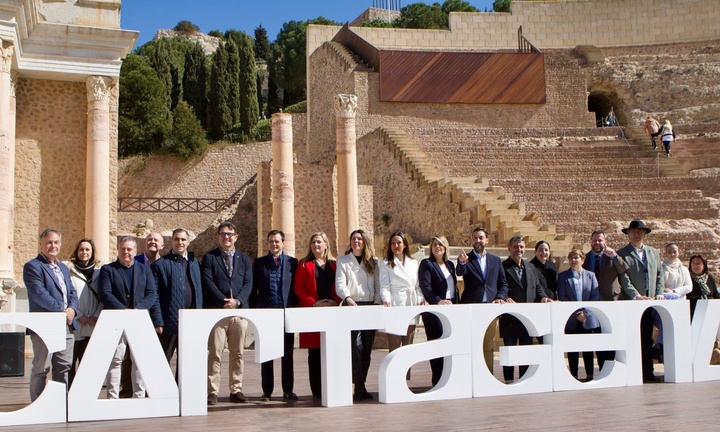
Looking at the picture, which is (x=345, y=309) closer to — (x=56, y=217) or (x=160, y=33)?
(x=56, y=217)

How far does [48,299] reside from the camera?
6363 mm

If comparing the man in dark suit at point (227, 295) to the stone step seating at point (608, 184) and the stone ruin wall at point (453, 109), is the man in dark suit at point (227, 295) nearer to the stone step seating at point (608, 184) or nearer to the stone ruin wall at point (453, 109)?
the stone step seating at point (608, 184)

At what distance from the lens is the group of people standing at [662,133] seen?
24.4 meters

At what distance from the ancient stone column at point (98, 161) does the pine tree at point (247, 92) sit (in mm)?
25656

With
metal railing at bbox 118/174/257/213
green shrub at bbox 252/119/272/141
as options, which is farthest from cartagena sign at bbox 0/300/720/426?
green shrub at bbox 252/119/272/141

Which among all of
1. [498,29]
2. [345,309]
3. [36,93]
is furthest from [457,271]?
[498,29]

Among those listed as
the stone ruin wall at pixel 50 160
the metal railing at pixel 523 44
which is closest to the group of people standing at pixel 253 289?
the stone ruin wall at pixel 50 160

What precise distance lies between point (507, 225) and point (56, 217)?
9.20 metres

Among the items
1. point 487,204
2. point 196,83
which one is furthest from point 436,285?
Answer: point 196,83

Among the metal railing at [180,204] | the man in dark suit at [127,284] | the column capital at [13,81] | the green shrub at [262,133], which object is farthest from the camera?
the green shrub at [262,133]

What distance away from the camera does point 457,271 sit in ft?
25.8

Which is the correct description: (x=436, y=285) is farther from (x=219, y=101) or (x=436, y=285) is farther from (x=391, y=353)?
(x=219, y=101)

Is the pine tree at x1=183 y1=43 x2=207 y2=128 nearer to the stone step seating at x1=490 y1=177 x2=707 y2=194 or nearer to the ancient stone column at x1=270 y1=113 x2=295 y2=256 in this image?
the ancient stone column at x1=270 y1=113 x2=295 y2=256

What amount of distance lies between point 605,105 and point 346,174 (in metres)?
18.8
